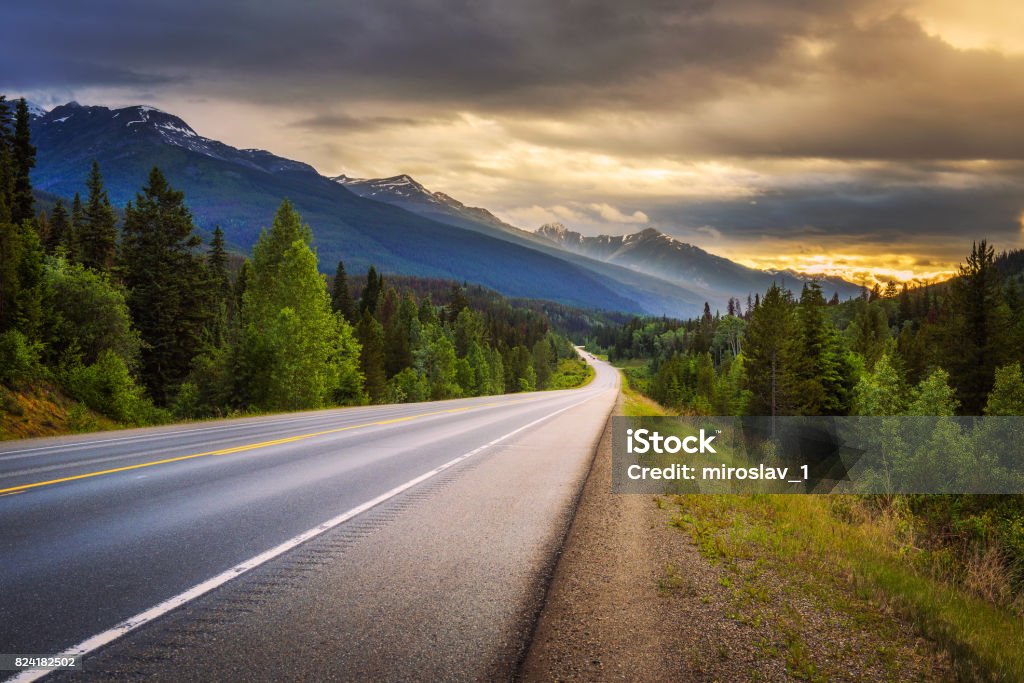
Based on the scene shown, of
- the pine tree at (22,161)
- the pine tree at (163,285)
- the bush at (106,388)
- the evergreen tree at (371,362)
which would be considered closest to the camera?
the bush at (106,388)

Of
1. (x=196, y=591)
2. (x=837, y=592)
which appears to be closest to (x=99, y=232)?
(x=196, y=591)

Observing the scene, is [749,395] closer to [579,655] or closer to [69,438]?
[69,438]

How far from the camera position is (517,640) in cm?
422

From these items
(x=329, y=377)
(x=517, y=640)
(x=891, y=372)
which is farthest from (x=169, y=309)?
(x=891, y=372)

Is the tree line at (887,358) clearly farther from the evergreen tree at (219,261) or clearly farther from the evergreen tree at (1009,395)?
the evergreen tree at (219,261)

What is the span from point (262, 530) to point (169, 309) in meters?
40.8

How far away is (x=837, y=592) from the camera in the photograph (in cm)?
573

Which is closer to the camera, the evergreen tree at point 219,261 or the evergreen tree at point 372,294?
the evergreen tree at point 219,261

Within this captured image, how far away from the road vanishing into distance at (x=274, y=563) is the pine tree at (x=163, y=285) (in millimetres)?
32428

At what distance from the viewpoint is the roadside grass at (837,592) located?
4344 millimetres

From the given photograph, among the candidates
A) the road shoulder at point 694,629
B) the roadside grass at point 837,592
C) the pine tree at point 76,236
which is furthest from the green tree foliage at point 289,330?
the road shoulder at point 694,629

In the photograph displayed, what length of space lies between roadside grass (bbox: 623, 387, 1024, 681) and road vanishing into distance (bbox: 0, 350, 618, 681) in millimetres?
1865

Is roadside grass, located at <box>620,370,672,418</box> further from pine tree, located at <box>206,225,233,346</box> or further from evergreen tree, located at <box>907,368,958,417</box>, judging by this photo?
pine tree, located at <box>206,225,233,346</box>

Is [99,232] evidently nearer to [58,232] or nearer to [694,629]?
[58,232]
